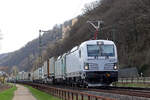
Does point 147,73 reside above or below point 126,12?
below

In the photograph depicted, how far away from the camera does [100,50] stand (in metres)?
27.7

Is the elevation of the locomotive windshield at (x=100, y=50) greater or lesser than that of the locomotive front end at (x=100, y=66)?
greater

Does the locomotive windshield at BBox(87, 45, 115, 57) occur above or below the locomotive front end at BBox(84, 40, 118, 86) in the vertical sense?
above

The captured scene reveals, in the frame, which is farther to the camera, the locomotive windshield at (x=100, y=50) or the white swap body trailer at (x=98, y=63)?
the locomotive windshield at (x=100, y=50)

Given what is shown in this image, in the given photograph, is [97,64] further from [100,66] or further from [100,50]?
[100,50]

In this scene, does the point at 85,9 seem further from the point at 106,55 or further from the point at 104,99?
the point at 104,99

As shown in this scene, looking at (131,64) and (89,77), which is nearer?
(89,77)

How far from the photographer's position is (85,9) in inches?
4385

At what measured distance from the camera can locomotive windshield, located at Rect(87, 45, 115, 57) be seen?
90.5 feet

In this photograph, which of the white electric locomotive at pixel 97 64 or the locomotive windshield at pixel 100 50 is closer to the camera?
the white electric locomotive at pixel 97 64

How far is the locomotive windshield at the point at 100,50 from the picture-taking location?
90.5 ft

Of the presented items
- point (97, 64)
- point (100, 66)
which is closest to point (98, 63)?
point (97, 64)

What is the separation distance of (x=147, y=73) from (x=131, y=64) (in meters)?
7.16

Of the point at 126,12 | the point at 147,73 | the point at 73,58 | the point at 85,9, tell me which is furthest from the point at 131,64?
the point at 85,9
